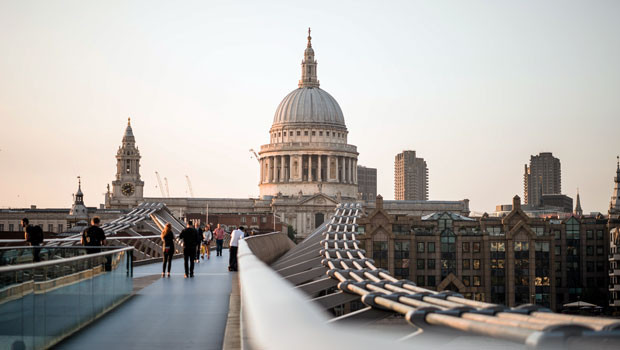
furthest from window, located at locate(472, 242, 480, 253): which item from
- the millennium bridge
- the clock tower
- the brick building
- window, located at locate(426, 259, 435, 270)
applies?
the millennium bridge

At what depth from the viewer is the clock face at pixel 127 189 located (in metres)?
197

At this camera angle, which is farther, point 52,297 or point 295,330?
point 52,297

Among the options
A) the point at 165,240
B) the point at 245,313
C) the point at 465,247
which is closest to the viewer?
the point at 245,313

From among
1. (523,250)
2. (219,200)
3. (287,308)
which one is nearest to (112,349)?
(287,308)

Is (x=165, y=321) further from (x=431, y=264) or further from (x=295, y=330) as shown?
(x=431, y=264)

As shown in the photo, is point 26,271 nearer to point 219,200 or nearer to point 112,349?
point 112,349

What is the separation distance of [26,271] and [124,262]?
9.38 m

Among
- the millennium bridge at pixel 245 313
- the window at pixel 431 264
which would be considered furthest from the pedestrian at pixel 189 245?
the window at pixel 431 264

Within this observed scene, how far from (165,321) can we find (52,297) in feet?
12.9

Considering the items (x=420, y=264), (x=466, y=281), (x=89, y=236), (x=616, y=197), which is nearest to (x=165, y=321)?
(x=89, y=236)

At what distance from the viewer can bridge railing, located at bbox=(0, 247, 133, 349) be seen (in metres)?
9.74

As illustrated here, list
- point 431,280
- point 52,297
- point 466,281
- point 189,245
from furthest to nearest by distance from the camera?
1. point 466,281
2. point 431,280
3. point 189,245
4. point 52,297

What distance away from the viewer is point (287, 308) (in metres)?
4.35

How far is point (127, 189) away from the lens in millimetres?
197000
